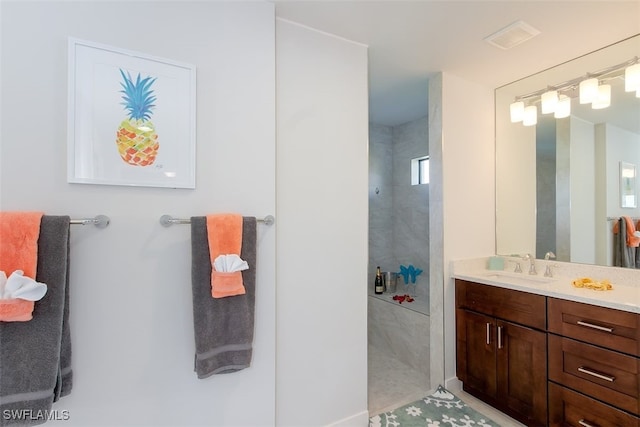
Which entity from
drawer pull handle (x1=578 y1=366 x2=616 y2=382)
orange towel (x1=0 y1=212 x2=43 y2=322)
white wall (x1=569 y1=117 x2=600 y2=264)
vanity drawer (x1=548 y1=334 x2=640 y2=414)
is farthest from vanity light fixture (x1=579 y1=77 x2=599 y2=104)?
orange towel (x1=0 y1=212 x2=43 y2=322)

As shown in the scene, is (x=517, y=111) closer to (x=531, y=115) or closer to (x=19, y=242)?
(x=531, y=115)

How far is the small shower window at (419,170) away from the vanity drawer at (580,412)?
2186 mm

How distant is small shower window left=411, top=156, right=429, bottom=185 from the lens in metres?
3.39

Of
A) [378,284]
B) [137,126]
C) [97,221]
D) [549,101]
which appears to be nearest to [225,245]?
[97,221]

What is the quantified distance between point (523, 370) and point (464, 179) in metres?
1.31

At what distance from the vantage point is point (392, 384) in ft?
7.65

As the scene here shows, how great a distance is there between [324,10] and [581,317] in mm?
2074

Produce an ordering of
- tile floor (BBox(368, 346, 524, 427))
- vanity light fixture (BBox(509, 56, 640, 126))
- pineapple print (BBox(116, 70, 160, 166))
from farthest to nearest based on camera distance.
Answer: tile floor (BBox(368, 346, 524, 427)) < vanity light fixture (BBox(509, 56, 640, 126)) < pineapple print (BBox(116, 70, 160, 166))

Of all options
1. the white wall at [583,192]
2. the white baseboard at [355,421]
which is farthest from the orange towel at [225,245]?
the white wall at [583,192]

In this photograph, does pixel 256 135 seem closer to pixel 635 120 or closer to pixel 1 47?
pixel 1 47

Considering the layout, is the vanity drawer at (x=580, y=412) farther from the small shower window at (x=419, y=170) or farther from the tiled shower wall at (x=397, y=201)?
the small shower window at (x=419, y=170)

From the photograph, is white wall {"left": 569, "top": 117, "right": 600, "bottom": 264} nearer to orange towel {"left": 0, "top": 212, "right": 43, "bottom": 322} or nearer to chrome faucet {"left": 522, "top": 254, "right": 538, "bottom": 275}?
chrome faucet {"left": 522, "top": 254, "right": 538, "bottom": 275}

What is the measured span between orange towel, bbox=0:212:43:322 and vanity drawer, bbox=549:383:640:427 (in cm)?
242

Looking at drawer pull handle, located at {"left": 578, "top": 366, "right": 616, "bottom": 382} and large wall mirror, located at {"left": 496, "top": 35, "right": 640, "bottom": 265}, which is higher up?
large wall mirror, located at {"left": 496, "top": 35, "right": 640, "bottom": 265}
